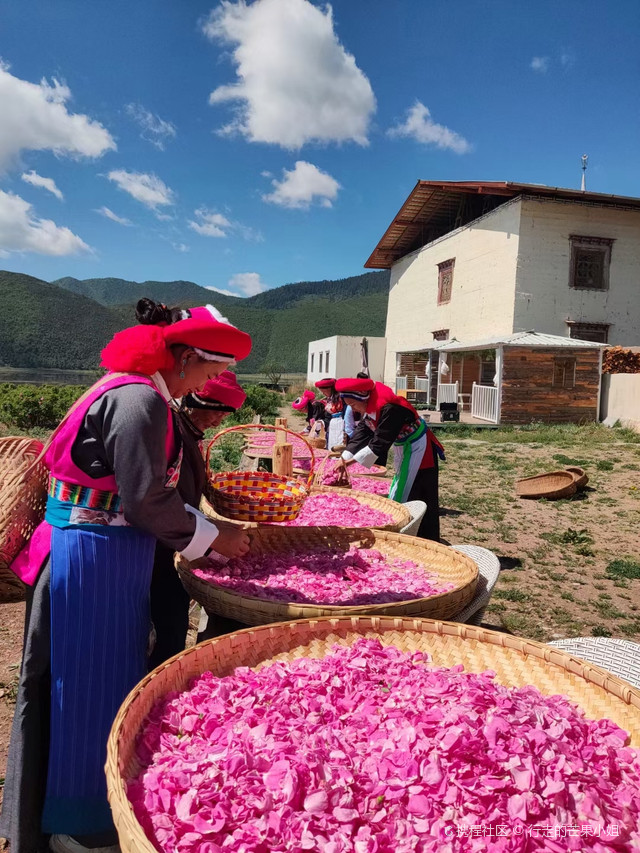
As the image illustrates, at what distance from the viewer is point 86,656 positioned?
169 centimetres

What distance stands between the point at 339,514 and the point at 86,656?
2.08 metres

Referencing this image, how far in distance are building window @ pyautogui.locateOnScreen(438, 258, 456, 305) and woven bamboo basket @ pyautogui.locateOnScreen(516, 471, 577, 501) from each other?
13576 mm

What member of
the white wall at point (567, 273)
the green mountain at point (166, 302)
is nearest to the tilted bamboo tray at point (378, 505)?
the white wall at point (567, 273)

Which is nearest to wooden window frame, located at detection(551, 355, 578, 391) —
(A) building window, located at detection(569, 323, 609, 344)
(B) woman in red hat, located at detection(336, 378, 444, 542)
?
(A) building window, located at detection(569, 323, 609, 344)

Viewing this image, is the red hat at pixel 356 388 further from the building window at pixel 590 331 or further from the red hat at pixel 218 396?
the building window at pixel 590 331

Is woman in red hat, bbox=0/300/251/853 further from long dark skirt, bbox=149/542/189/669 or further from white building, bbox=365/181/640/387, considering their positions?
white building, bbox=365/181/640/387

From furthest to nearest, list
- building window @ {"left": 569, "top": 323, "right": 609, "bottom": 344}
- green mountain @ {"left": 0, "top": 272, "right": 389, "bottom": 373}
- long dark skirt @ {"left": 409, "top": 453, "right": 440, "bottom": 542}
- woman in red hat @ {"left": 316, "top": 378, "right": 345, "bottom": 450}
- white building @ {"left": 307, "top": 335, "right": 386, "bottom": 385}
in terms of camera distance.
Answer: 1. green mountain @ {"left": 0, "top": 272, "right": 389, "bottom": 373}
2. white building @ {"left": 307, "top": 335, "right": 386, "bottom": 385}
3. building window @ {"left": 569, "top": 323, "right": 609, "bottom": 344}
4. woman in red hat @ {"left": 316, "top": 378, "right": 345, "bottom": 450}
5. long dark skirt @ {"left": 409, "top": 453, "right": 440, "bottom": 542}

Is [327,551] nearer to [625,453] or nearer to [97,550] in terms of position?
[97,550]

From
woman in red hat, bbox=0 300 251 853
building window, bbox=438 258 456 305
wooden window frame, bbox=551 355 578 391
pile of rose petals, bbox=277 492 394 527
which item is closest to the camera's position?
woman in red hat, bbox=0 300 251 853

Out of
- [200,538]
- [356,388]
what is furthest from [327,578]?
[356,388]

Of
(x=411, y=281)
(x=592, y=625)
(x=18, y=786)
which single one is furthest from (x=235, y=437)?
(x=411, y=281)

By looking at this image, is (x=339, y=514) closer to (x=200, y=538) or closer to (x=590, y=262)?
(x=200, y=538)

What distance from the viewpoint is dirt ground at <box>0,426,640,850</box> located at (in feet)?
13.1

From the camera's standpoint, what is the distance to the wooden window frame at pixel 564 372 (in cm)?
1641
